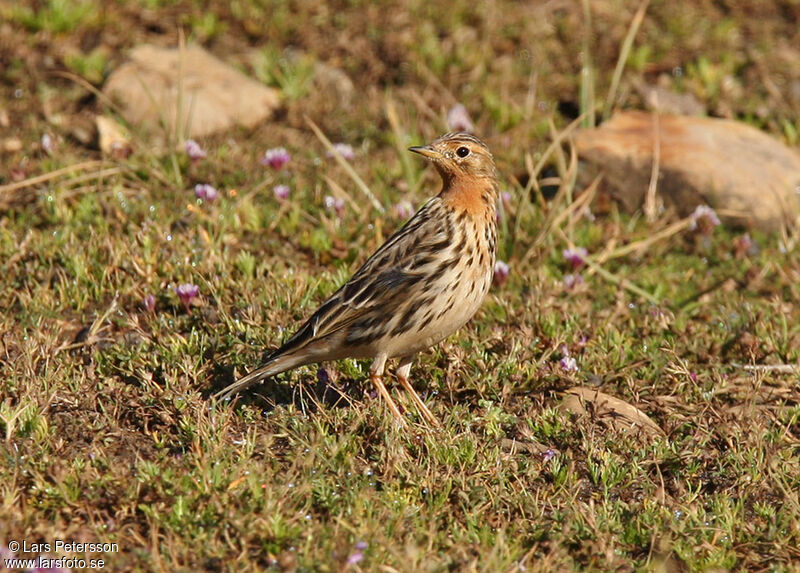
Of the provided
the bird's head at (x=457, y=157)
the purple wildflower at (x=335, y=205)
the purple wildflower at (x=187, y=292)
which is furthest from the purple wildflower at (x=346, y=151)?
the purple wildflower at (x=187, y=292)

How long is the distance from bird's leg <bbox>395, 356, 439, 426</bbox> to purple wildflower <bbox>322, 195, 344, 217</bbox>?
80.7 inches

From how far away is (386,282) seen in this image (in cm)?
652

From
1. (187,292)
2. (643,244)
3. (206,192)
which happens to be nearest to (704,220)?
(643,244)

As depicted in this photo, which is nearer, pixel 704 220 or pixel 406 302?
pixel 406 302

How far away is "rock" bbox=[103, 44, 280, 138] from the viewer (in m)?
10.0

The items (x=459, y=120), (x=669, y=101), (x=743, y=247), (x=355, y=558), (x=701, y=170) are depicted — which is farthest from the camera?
(x=669, y=101)

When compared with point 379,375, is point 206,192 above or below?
below

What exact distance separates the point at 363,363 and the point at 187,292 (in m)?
1.21

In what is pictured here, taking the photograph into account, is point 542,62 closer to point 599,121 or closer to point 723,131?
point 599,121

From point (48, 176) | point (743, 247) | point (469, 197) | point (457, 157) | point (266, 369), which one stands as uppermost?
point (457, 157)

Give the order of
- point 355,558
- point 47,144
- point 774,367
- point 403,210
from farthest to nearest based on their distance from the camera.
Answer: point 47,144
point 403,210
point 774,367
point 355,558

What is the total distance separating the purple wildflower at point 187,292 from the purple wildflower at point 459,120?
3.64 metres

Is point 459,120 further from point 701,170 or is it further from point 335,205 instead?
point 701,170

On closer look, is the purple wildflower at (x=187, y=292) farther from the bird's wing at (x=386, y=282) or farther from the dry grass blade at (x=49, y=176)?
the dry grass blade at (x=49, y=176)
